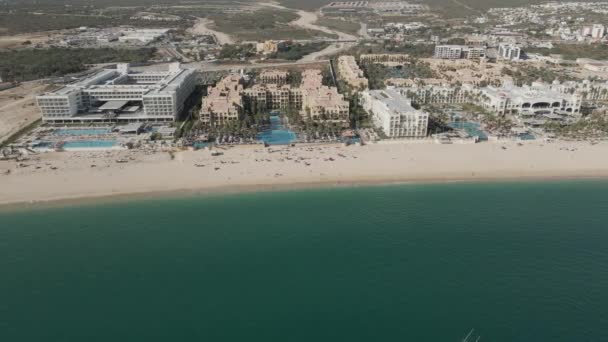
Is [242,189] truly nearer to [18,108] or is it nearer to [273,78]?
[273,78]

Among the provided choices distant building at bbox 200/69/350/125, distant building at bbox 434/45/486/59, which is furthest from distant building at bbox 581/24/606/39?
distant building at bbox 200/69/350/125

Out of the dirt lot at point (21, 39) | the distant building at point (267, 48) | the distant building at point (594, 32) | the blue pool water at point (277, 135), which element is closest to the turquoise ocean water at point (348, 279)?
the blue pool water at point (277, 135)

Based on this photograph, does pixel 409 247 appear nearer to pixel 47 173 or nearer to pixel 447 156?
pixel 447 156

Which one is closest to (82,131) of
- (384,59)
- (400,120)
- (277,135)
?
(277,135)

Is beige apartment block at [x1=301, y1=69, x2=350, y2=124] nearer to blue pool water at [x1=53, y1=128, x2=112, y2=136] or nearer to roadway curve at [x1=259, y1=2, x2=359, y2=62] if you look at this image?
blue pool water at [x1=53, y1=128, x2=112, y2=136]

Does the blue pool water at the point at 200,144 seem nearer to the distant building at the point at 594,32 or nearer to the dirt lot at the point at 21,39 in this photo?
the dirt lot at the point at 21,39
